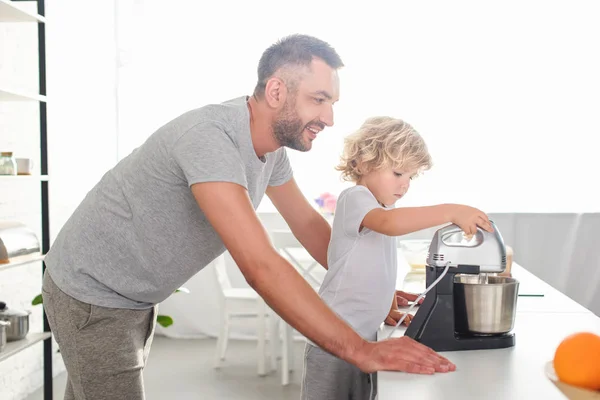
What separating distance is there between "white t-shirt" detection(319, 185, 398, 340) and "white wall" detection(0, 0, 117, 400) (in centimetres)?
204

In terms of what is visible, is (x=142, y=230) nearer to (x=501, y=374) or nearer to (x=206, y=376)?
(x=501, y=374)

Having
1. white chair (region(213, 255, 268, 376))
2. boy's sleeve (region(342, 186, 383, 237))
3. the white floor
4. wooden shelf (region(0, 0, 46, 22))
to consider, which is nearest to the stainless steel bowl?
boy's sleeve (region(342, 186, 383, 237))

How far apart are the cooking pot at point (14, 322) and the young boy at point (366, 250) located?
1394 millimetres

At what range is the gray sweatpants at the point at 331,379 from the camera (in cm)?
172

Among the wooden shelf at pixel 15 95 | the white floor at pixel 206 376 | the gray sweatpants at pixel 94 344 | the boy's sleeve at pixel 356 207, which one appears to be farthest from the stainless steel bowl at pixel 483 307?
the white floor at pixel 206 376

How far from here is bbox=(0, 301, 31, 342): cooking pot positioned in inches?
104

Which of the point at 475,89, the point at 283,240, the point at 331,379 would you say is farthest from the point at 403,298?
the point at 475,89

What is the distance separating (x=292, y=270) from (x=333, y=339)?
14 centimetres

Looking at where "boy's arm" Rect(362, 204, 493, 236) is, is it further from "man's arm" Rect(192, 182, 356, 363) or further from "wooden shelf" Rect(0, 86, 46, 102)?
"wooden shelf" Rect(0, 86, 46, 102)

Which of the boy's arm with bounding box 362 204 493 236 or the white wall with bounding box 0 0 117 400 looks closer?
the boy's arm with bounding box 362 204 493 236

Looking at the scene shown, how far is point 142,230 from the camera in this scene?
5.09 ft

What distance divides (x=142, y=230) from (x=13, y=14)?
5.05 ft

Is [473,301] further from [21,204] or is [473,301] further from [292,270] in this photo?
[21,204]

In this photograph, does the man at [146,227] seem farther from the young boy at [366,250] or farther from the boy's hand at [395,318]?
the boy's hand at [395,318]
